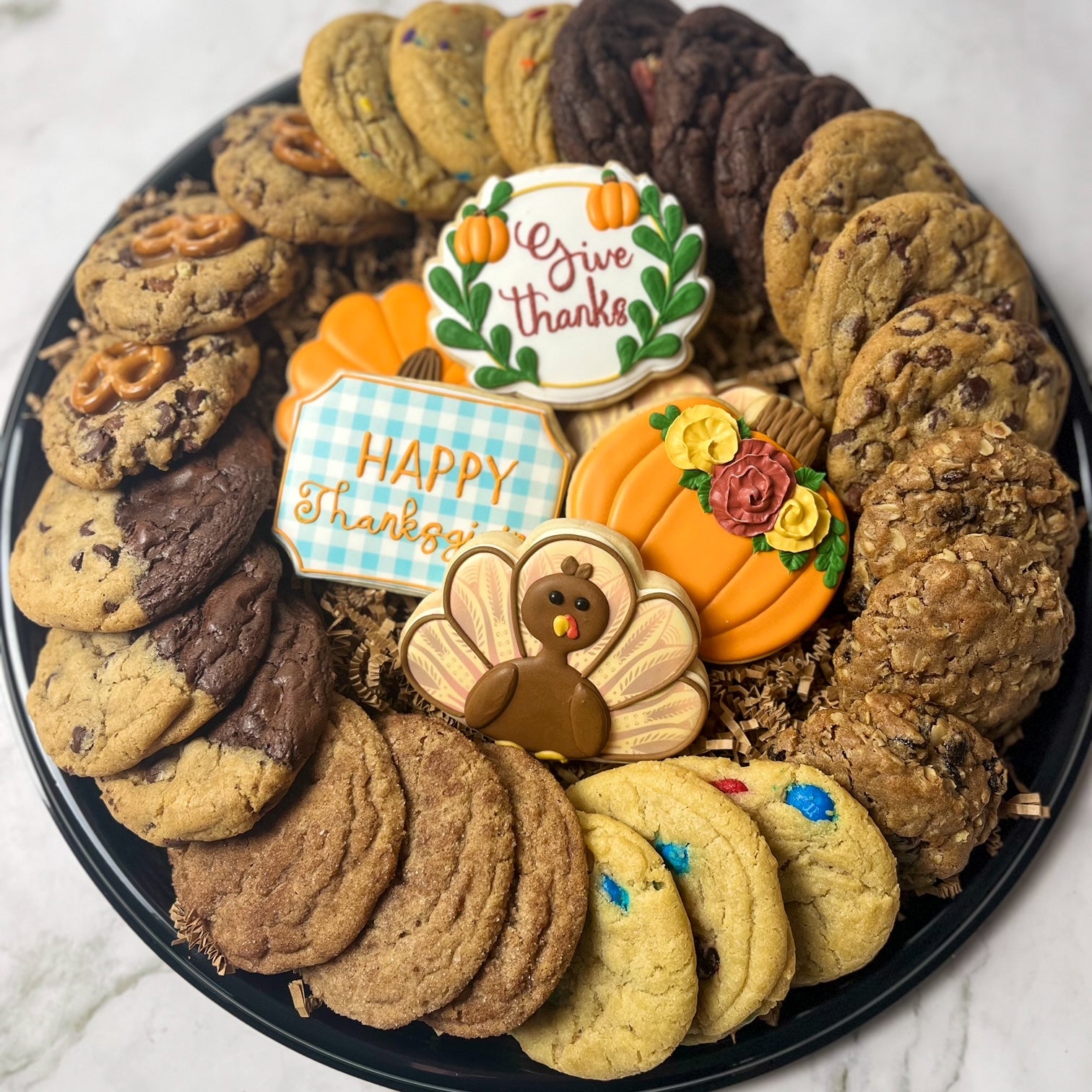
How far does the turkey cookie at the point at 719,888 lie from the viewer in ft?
7.48

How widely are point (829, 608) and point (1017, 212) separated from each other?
1.89 meters

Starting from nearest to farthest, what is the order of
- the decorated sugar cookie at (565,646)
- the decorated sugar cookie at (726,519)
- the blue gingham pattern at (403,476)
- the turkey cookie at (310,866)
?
1. the turkey cookie at (310,866)
2. the decorated sugar cookie at (565,646)
3. the decorated sugar cookie at (726,519)
4. the blue gingham pattern at (403,476)

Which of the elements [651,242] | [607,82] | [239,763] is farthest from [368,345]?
[239,763]

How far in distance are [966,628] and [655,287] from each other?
1.31 m

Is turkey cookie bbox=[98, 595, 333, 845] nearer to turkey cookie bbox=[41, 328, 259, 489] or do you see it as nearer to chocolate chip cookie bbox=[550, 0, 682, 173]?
turkey cookie bbox=[41, 328, 259, 489]

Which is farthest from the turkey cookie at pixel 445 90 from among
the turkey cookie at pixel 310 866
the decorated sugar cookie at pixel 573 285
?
the turkey cookie at pixel 310 866

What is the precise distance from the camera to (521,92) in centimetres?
292

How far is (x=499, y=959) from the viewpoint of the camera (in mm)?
2342

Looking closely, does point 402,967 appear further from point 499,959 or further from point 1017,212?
point 1017,212

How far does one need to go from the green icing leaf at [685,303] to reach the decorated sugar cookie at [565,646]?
73 centimetres

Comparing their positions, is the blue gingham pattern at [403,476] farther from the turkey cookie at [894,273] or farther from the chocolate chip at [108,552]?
the turkey cookie at [894,273]

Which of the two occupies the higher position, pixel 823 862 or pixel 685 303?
pixel 685 303

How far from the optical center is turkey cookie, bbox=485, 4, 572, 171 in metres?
2.91

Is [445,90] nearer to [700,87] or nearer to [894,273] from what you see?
[700,87]
